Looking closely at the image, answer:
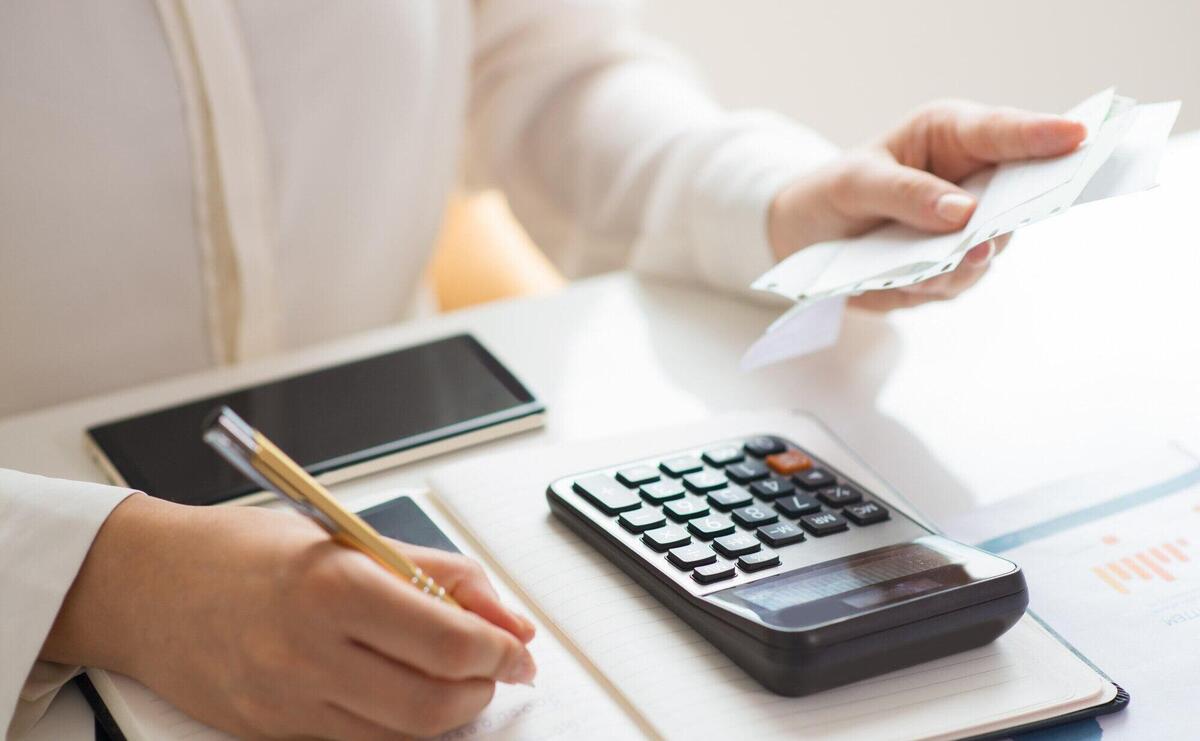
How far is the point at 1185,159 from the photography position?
749 millimetres

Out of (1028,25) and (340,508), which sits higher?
(1028,25)

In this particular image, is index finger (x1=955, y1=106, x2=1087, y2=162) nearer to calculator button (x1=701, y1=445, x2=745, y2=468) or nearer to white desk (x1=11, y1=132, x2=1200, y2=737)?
white desk (x1=11, y1=132, x2=1200, y2=737)

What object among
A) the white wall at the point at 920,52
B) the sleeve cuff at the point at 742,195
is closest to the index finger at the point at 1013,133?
the sleeve cuff at the point at 742,195

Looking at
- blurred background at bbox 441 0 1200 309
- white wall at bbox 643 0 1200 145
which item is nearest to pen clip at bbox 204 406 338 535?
blurred background at bbox 441 0 1200 309

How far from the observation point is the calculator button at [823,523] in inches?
15.9

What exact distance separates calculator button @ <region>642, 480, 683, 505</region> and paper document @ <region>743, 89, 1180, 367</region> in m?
0.10

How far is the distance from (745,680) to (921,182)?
0.27 m

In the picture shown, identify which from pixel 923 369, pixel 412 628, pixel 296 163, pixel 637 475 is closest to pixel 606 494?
pixel 637 475

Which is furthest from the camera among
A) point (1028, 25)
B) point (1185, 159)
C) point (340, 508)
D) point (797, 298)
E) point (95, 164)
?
point (1028, 25)

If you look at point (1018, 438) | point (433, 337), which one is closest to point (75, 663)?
point (433, 337)

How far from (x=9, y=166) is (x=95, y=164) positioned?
0.14 feet

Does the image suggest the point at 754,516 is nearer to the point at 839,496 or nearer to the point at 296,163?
the point at 839,496

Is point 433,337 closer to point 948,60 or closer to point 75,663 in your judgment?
point 75,663

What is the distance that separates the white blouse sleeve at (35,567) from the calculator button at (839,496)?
245 mm
